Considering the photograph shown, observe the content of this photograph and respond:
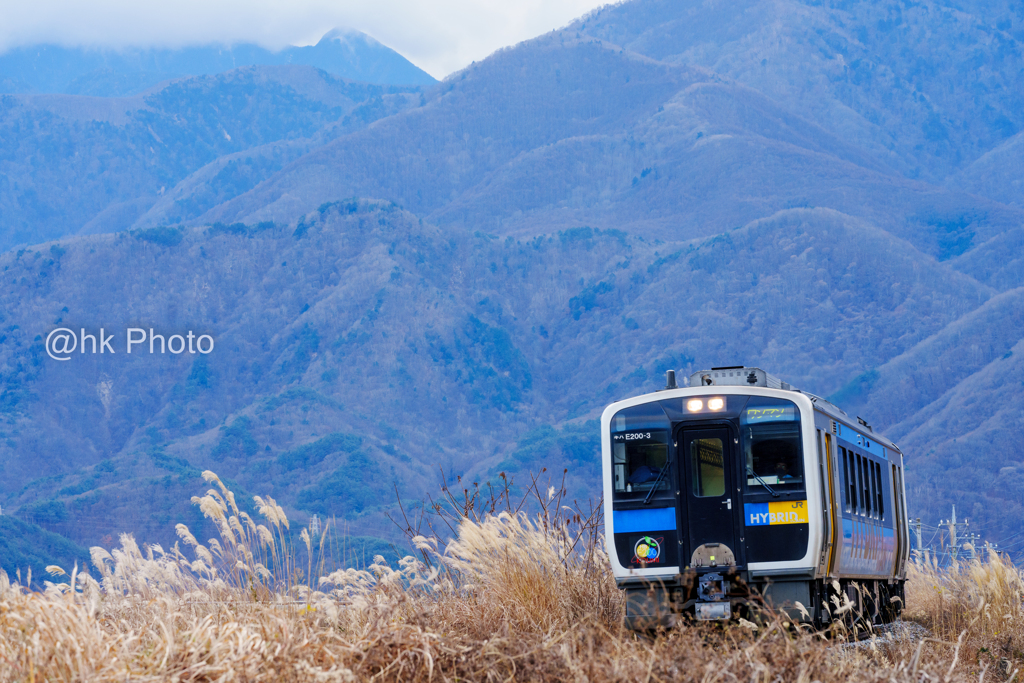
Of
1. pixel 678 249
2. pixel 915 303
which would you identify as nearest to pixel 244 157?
pixel 678 249

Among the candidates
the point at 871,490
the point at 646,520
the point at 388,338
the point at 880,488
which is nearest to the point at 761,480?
the point at 646,520

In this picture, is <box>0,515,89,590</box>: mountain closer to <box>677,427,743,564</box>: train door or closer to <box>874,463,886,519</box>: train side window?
<box>874,463,886,519</box>: train side window

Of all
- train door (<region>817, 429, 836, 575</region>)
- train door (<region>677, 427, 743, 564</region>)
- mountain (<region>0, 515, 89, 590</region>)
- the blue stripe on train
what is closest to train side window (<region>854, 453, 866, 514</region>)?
train door (<region>817, 429, 836, 575</region>)

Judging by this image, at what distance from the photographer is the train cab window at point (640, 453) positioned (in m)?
11.3

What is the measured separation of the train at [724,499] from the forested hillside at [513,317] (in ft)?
273

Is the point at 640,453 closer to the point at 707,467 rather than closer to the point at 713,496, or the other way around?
the point at 707,467

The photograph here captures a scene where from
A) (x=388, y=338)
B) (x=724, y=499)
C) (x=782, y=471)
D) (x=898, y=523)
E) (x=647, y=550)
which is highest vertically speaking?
(x=388, y=338)

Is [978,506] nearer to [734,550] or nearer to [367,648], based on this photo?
[734,550]

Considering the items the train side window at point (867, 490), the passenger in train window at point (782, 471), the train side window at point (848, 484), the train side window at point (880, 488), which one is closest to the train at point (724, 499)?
the passenger in train window at point (782, 471)

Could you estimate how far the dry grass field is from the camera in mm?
5398

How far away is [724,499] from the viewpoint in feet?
36.1

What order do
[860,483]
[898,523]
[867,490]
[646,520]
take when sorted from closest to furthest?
[646,520] → [860,483] → [867,490] → [898,523]

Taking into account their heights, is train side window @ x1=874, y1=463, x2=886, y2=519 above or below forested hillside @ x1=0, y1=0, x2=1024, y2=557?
below

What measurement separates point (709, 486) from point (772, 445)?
0.73 m
